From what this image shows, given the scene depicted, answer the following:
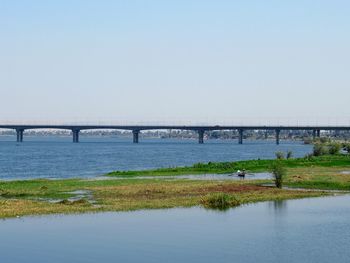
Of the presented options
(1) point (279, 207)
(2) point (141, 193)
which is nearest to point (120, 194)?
(2) point (141, 193)

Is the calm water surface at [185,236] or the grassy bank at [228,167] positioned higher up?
the grassy bank at [228,167]

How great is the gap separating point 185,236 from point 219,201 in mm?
13519

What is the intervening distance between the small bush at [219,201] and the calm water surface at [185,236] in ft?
6.03

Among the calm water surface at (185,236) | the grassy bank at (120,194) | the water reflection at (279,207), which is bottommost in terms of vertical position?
the calm water surface at (185,236)

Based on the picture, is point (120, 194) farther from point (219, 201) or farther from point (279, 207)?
point (279, 207)

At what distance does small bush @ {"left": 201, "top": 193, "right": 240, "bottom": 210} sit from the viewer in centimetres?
5110

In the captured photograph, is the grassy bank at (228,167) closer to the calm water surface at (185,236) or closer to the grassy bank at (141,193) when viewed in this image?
the grassy bank at (141,193)

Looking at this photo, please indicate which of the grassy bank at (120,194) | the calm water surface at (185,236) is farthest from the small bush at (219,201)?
the calm water surface at (185,236)

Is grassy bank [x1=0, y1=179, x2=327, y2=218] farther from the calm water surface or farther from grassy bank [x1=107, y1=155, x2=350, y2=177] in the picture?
grassy bank [x1=107, y1=155, x2=350, y2=177]

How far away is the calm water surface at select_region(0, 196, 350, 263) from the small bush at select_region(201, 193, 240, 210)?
6.03 feet

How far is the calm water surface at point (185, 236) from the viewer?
108 ft

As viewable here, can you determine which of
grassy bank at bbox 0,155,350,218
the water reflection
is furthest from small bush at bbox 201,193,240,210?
the water reflection

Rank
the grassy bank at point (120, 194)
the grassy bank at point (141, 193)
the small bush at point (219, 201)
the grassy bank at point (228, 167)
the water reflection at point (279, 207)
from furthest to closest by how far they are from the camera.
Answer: the grassy bank at point (228, 167) < the small bush at point (219, 201) < the grassy bank at point (141, 193) < the grassy bank at point (120, 194) < the water reflection at point (279, 207)

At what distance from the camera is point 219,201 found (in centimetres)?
5178
